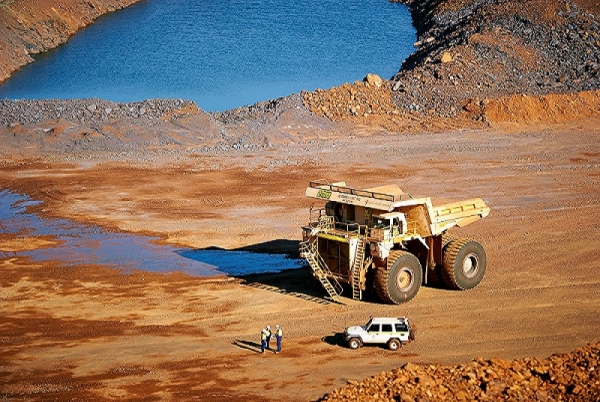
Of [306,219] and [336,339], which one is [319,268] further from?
[306,219]

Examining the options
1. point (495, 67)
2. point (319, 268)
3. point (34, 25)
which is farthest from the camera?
point (34, 25)

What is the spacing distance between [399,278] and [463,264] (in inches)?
91.2

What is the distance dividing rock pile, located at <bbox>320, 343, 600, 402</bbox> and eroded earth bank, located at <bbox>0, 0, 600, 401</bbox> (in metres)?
0.05

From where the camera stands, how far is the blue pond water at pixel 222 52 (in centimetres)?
6900

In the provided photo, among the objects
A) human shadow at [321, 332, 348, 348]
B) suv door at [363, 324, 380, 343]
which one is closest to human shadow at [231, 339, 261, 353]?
human shadow at [321, 332, 348, 348]

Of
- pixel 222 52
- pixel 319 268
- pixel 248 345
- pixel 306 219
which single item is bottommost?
pixel 248 345

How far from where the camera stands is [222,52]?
80.2 m

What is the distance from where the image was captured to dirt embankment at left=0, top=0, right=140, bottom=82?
7750 cm

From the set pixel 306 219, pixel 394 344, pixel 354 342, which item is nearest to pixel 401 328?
pixel 394 344

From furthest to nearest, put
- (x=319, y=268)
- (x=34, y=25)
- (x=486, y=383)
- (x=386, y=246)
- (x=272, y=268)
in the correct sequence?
(x=34, y=25) → (x=272, y=268) → (x=319, y=268) → (x=386, y=246) → (x=486, y=383)

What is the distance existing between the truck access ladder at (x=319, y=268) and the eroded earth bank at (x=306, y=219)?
573mm

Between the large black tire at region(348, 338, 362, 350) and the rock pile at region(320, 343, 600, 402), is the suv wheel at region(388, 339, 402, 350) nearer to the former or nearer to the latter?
the large black tire at region(348, 338, 362, 350)

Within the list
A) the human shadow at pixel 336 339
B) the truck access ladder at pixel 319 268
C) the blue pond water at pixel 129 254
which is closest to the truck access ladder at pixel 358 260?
the truck access ladder at pixel 319 268

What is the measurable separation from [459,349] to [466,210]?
244 inches
